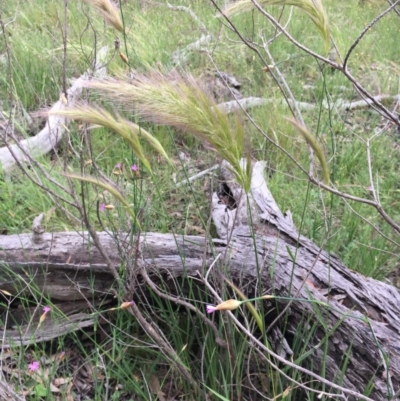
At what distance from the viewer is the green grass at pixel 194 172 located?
1530mm

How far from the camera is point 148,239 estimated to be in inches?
71.9

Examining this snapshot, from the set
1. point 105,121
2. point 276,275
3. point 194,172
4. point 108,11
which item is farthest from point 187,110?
point 194,172

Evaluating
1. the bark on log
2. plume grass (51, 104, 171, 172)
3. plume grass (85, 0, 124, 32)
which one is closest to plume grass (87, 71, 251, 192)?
plume grass (51, 104, 171, 172)

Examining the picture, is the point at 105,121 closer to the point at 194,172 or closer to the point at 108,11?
the point at 108,11

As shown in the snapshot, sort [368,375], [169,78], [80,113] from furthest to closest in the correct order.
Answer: [368,375] < [169,78] < [80,113]

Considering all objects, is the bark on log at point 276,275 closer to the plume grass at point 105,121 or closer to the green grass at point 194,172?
the green grass at point 194,172

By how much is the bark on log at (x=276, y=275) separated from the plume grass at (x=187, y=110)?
0.40 m

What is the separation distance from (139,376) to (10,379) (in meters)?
0.43

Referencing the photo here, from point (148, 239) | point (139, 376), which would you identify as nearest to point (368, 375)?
point (139, 376)

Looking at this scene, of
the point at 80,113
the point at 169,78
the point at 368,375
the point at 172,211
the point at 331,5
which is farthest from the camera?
the point at 331,5

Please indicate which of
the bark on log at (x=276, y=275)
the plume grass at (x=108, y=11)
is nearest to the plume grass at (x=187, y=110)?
the plume grass at (x=108, y=11)

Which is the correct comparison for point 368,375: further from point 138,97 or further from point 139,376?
point 138,97

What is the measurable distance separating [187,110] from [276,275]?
0.76m

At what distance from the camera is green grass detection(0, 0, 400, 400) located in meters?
1.53
